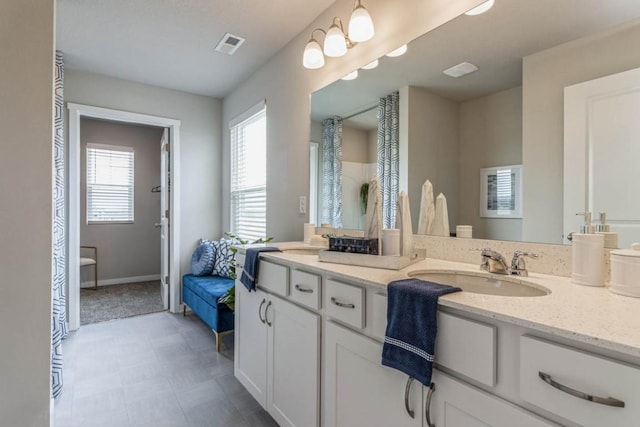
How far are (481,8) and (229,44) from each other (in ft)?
6.64

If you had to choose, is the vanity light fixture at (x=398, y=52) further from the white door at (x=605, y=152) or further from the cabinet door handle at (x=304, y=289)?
the cabinet door handle at (x=304, y=289)

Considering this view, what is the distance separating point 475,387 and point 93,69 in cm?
404

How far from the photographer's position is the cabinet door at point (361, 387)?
102 centimetres

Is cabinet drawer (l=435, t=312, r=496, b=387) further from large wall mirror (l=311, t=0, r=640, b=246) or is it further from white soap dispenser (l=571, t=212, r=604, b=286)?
large wall mirror (l=311, t=0, r=640, b=246)

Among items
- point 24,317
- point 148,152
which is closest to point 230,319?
point 24,317

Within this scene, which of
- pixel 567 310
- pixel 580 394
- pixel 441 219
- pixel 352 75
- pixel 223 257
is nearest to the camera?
pixel 580 394

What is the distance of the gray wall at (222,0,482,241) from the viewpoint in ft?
5.46

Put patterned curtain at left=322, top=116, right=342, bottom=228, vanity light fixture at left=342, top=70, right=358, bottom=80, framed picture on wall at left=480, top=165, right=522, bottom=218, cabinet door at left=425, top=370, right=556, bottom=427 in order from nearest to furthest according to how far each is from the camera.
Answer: cabinet door at left=425, top=370, right=556, bottom=427
framed picture on wall at left=480, top=165, right=522, bottom=218
vanity light fixture at left=342, top=70, right=358, bottom=80
patterned curtain at left=322, top=116, right=342, bottom=228

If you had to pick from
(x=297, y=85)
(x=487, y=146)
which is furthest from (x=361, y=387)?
(x=297, y=85)

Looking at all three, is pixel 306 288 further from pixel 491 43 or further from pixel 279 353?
pixel 491 43

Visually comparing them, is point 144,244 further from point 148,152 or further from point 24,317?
point 24,317

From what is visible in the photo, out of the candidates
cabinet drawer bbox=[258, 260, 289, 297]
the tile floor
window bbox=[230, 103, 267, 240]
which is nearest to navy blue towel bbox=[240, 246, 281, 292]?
cabinet drawer bbox=[258, 260, 289, 297]

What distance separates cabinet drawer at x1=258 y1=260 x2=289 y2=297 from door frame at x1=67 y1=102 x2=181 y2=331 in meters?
2.33

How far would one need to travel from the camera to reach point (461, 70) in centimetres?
148
